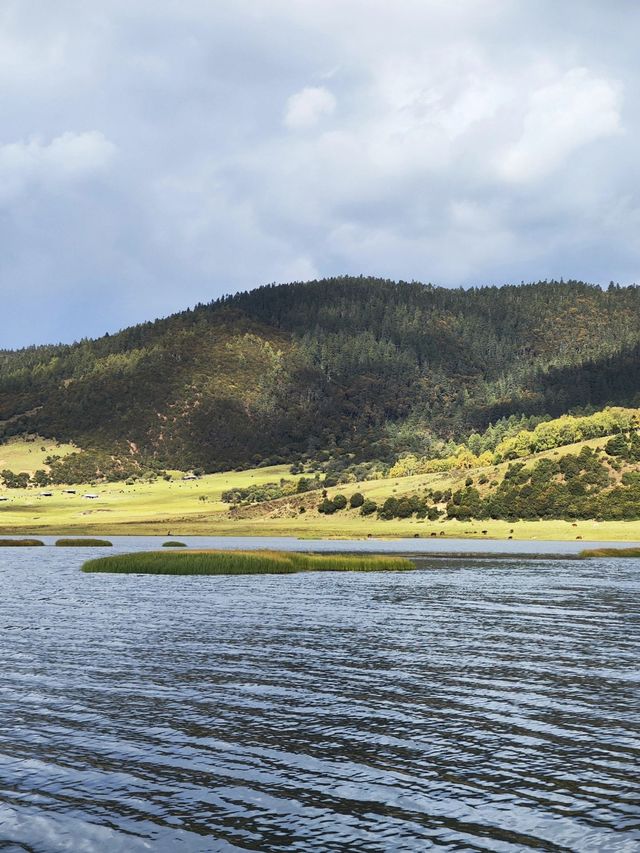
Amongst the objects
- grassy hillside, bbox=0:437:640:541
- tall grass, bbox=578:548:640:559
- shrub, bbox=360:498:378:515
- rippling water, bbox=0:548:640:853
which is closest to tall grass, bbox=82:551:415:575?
rippling water, bbox=0:548:640:853

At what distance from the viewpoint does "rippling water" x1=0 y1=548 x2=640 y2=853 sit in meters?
15.7

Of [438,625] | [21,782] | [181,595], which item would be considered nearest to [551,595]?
[438,625]

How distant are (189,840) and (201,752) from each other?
5322 millimetres

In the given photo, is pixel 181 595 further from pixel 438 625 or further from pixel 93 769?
pixel 93 769

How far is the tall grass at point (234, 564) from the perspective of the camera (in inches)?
2766

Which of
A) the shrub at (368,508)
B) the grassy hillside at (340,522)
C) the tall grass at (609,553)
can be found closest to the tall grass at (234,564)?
the tall grass at (609,553)

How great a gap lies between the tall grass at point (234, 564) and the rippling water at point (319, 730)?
23.7m

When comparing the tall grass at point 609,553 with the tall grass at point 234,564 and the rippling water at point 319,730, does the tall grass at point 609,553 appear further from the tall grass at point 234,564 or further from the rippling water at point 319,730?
the rippling water at point 319,730

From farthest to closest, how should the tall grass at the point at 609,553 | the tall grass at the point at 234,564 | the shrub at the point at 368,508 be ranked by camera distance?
1. the shrub at the point at 368,508
2. the tall grass at the point at 609,553
3. the tall grass at the point at 234,564

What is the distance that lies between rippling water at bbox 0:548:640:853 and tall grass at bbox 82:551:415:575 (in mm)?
23735

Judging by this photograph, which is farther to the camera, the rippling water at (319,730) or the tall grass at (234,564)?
the tall grass at (234,564)

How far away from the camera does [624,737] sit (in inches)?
850

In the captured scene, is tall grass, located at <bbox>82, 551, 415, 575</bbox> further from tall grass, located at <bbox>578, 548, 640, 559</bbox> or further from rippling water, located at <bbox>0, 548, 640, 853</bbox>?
tall grass, located at <bbox>578, 548, 640, 559</bbox>

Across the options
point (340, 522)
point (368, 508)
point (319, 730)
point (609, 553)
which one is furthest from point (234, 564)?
point (368, 508)
